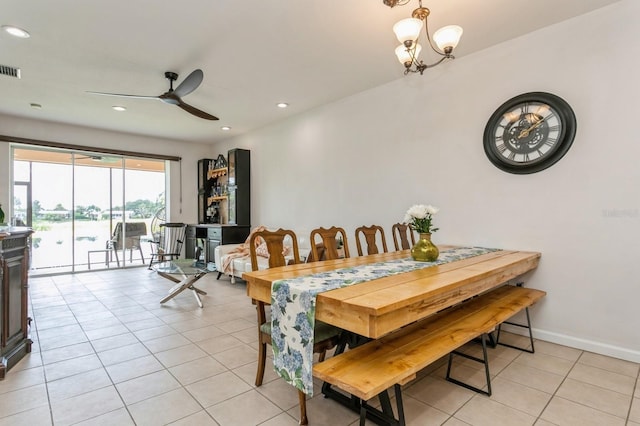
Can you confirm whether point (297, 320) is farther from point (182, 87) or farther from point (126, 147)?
point (126, 147)

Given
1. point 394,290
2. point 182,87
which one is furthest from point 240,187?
point 394,290

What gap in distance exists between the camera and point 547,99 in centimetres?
278

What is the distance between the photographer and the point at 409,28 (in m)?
2.02

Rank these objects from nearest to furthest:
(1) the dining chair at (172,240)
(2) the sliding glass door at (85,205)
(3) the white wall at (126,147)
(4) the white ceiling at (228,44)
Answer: (4) the white ceiling at (228,44), (3) the white wall at (126,147), (2) the sliding glass door at (85,205), (1) the dining chair at (172,240)

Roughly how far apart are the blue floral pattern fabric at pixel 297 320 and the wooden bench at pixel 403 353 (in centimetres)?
13

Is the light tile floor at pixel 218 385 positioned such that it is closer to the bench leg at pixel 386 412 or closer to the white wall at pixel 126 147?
the bench leg at pixel 386 412

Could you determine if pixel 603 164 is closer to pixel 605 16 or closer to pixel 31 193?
pixel 605 16

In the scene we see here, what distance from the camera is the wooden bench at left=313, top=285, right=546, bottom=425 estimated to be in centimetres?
139

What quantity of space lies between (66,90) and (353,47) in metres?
3.73

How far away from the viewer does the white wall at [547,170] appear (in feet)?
8.19

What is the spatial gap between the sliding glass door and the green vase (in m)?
6.07

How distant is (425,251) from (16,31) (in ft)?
12.8

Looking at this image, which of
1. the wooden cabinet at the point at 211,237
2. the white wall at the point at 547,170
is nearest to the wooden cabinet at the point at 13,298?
the wooden cabinet at the point at 211,237

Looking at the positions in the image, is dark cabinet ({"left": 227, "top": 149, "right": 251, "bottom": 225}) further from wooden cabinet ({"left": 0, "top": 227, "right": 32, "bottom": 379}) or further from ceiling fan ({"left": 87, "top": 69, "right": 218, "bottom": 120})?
wooden cabinet ({"left": 0, "top": 227, "right": 32, "bottom": 379})
